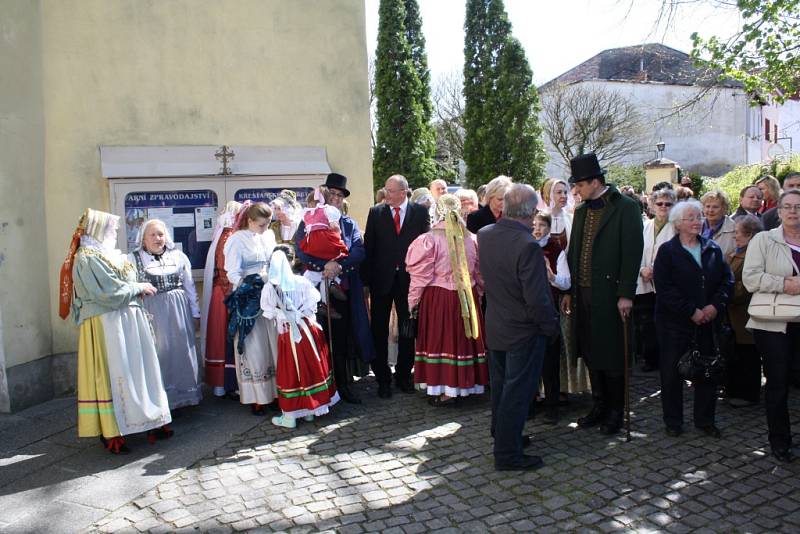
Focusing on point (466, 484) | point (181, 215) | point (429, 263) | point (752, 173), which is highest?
point (752, 173)

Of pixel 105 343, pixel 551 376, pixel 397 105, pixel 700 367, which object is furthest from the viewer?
pixel 397 105

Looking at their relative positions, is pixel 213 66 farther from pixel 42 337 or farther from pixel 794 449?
pixel 794 449

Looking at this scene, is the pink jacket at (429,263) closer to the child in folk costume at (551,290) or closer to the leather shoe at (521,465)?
the child in folk costume at (551,290)

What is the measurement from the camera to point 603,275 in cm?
503

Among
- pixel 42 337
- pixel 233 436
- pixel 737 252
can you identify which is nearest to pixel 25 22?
pixel 42 337

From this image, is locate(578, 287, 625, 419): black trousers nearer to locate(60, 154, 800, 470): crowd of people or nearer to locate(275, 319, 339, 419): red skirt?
locate(60, 154, 800, 470): crowd of people

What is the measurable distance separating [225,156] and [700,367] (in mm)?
5014

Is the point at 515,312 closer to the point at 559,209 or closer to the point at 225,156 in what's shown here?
the point at 559,209

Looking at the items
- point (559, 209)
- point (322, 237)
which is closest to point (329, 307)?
point (322, 237)

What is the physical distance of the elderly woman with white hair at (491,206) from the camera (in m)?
5.86

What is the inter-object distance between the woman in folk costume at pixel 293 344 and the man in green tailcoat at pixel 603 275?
2.15 metres

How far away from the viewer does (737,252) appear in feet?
Result: 19.2

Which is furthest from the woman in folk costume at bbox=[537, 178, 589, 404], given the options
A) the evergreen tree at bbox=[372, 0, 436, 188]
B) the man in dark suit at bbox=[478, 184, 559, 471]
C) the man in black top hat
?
the evergreen tree at bbox=[372, 0, 436, 188]

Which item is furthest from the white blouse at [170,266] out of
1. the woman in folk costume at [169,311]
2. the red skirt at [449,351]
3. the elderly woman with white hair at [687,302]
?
the elderly woman with white hair at [687,302]
